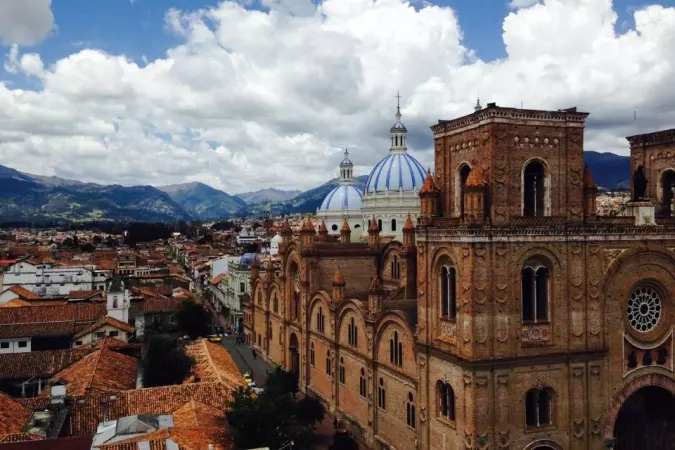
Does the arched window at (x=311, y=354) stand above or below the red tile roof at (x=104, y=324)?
below

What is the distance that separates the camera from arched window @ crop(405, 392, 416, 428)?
33125 mm

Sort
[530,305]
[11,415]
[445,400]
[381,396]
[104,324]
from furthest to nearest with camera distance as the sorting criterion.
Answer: [104,324], [381,396], [11,415], [445,400], [530,305]

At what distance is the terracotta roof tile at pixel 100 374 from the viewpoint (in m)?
38.5

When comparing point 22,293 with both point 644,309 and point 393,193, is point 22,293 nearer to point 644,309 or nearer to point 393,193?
point 393,193

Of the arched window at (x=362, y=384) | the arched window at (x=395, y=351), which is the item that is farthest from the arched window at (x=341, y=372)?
the arched window at (x=395, y=351)

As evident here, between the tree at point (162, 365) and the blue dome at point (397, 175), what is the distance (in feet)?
83.6

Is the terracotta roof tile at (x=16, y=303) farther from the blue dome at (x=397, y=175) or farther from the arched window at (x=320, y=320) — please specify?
the blue dome at (x=397, y=175)

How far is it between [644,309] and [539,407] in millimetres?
7726

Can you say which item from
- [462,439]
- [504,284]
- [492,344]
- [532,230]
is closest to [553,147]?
[532,230]

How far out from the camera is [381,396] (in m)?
37.2

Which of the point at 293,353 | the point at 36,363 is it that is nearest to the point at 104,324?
the point at 36,363

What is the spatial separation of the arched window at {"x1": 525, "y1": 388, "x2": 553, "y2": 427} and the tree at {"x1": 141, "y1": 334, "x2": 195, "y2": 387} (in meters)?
25.1

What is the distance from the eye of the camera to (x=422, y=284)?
31.4 meters

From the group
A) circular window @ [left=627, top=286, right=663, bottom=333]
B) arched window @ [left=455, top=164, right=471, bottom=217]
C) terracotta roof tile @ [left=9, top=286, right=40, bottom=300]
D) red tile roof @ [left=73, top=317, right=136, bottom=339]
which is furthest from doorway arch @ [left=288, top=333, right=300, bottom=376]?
terracotta roof tile @ [left=9, top=286, right=40, bottom=300]
